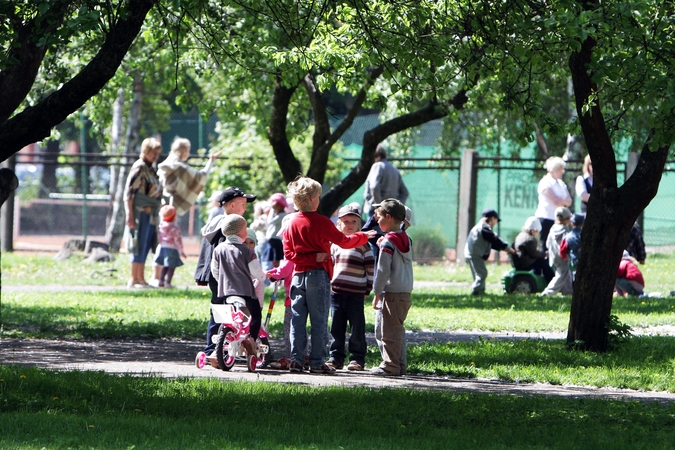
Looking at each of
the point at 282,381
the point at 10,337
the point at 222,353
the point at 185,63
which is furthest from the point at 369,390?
the point at 185,63

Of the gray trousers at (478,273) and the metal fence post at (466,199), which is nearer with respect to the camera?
the gray trousers at (478,273)

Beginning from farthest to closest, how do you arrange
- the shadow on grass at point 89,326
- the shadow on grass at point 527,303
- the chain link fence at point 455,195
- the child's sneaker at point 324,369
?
the chain link fence at point 455,195 → the shadow on grass at point 527,303 → the shadow on grass at point 89,326 → the child's sneaker at point 324,369

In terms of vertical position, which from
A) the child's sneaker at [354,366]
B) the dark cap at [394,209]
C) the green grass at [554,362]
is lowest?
the child's sneaker at [354,366]

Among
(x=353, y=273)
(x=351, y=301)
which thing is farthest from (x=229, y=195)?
(x=351, y=301)

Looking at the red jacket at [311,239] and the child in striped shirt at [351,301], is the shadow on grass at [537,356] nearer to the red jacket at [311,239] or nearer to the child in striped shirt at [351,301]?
the child in striped shirt at [351,301]

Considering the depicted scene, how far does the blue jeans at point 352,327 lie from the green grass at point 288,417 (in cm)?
135

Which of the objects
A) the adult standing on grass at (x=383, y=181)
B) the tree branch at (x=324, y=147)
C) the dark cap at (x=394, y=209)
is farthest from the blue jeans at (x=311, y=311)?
the adult standing on grass at (x=383, y=181)

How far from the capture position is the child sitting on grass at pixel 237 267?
28.6 ft

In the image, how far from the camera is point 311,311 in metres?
8.68

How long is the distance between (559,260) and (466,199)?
623 centimetres

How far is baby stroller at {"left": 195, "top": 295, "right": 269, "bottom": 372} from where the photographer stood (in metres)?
8.56

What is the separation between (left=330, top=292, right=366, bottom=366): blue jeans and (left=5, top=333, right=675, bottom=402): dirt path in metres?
0.18

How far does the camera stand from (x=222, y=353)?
28.2 ft

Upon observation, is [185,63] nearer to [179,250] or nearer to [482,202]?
[179,250]
